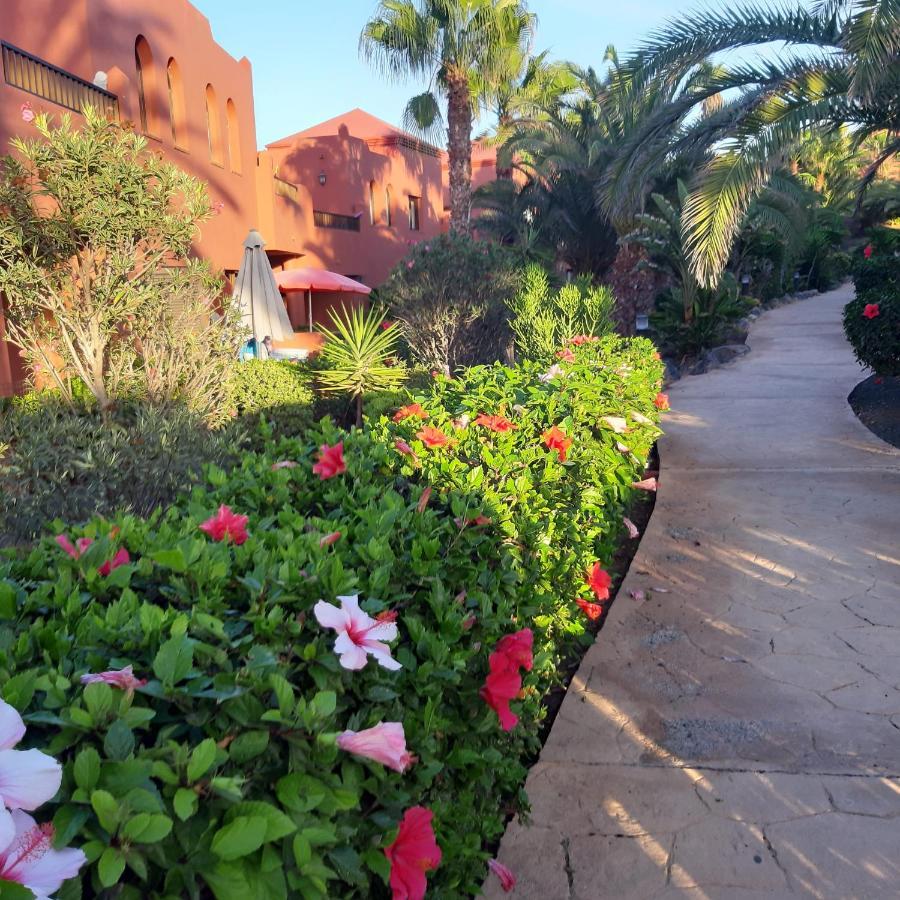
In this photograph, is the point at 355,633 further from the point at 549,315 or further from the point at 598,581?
the point at 549,315

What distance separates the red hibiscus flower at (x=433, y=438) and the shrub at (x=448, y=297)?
7533 millimetres

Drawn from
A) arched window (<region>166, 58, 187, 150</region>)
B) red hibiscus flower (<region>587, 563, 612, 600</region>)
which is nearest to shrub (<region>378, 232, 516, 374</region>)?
arched window (<region>166, 58, 187, 150</region>)

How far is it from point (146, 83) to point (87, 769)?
530 inches

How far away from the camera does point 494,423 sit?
348 cm

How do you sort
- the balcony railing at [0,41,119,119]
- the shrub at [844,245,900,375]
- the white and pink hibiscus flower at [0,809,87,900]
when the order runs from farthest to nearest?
the balcony railing at [0,41,119,119] → the shrub at [844,245,900,375] → the white and pink hibiscus flower at [0,809,87,900]

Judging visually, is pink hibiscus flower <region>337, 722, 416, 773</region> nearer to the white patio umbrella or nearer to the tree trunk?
the white patio umbrella

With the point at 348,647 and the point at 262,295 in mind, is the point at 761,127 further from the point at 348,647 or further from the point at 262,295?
the point at 348,647

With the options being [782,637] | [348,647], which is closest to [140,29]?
[782,637]

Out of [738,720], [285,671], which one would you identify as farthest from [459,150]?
[285,671]

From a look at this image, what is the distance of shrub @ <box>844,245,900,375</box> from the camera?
339 inches

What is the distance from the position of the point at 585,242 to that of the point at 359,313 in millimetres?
13166

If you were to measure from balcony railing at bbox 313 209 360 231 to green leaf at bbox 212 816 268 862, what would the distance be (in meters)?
20.4

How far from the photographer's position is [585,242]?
20.8 meters

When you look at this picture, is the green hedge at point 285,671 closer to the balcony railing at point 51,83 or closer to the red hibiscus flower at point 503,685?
the red hibiscus flower at point 503,685
